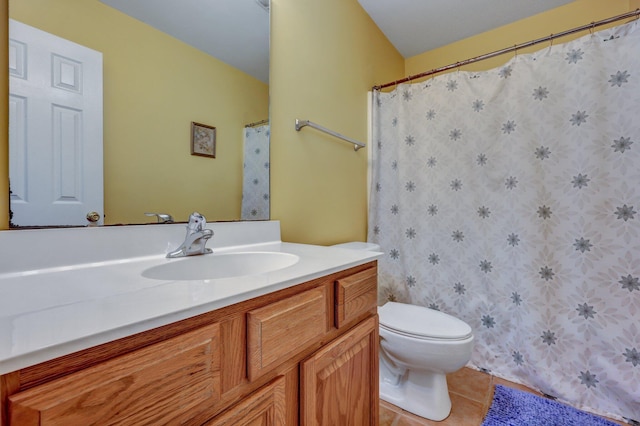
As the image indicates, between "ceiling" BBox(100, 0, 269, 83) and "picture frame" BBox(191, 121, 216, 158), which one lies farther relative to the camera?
"picture frame" BBox(191, 121, 216, 158)

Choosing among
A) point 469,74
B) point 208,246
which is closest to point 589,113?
point 469,74

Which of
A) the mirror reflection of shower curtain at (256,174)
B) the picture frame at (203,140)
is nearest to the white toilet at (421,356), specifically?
the mirror reflection of shower curtain at (256,174)

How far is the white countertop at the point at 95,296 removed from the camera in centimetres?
33

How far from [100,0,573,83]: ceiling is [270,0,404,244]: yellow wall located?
8 cm

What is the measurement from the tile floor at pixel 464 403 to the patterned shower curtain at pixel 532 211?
0.09 metres

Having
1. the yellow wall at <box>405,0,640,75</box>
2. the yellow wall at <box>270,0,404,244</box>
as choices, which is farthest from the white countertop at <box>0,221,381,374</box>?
the yellow wall at <box>405,0,640,75</box>

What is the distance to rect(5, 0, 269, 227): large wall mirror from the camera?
68 cm

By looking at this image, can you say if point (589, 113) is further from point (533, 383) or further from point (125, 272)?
point (125, 272)

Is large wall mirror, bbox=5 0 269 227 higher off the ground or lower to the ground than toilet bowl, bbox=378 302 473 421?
higher

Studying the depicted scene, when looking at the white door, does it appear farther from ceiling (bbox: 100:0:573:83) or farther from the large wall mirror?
ceiling (bbox: 100:0:573:83)

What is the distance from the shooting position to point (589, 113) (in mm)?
1358

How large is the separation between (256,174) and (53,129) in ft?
2.06

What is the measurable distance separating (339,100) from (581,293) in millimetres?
1585

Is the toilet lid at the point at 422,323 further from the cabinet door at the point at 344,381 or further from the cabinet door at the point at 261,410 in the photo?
the cabinet door at the point at 261,410
